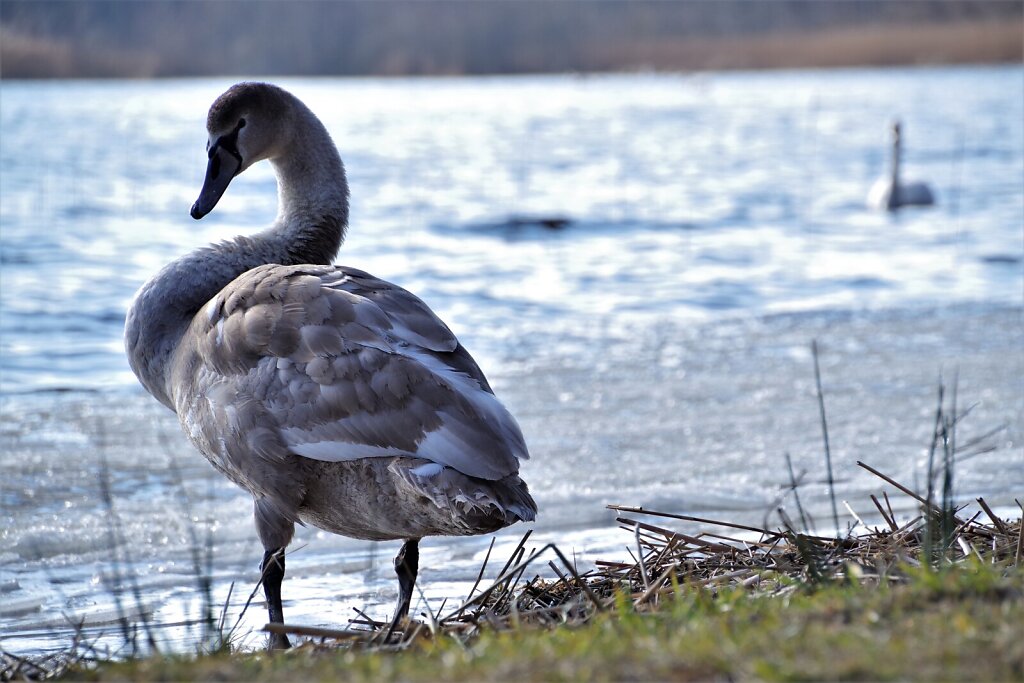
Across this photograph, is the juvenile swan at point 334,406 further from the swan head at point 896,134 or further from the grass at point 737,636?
the swan head at point 896,134

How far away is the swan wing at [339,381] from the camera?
361cm

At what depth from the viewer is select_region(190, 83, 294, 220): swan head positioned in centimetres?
491

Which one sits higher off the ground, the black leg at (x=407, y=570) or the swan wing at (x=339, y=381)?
the swan wing at (x=339, y=381)

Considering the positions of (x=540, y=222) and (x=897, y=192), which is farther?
(x=897, y=192)

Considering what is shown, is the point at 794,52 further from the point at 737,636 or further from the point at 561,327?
the point at 737,636

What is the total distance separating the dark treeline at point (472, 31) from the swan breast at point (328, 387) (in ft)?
140

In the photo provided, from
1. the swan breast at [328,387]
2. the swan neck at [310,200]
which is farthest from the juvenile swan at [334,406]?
the swan neck at [310,200]

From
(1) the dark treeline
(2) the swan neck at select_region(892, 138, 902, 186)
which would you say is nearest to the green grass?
(2) the swan neck at select_region(892, 138, 902, 186)

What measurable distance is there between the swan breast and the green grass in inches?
33.0

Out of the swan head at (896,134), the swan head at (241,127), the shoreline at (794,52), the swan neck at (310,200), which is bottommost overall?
the swan head at (896,134)

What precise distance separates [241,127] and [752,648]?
3.31 metres

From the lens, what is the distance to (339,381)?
374 centimetres

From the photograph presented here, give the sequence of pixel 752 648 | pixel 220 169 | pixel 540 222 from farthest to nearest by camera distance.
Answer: pixel 540 222
pixel 220 169
pixel 752 648

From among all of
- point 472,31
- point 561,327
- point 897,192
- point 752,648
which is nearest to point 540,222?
point 897,192
